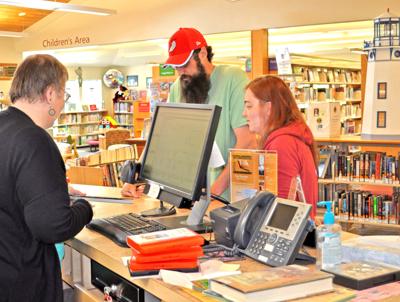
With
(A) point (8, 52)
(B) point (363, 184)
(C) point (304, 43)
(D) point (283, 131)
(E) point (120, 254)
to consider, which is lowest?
(B) point (363, 184)

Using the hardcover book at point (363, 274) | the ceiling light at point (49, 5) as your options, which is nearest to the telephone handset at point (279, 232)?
the hardcover book at point (363, 274)

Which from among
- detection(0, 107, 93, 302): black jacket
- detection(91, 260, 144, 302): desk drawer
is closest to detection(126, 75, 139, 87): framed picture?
detection(91, 260, 144, 302): desk drawer

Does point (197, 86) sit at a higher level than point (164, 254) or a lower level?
higher

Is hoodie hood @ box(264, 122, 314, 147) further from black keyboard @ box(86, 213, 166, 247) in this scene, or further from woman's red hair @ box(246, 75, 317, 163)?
black keyboard @ box(86, 213, 166, 247)

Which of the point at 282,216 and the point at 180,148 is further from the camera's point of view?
the point at 180,148

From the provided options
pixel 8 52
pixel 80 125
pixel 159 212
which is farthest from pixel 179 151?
pixel 80 125

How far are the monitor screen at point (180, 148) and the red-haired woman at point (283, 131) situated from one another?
375 millimetres

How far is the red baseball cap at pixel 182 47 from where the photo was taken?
2973 mm

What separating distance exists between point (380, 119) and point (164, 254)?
478 cm

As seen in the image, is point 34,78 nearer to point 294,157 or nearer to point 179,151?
point 179,151

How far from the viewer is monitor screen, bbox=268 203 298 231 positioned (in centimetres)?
179

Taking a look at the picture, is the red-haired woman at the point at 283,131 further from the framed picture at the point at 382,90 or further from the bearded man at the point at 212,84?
the framed picture at the point at 382,90

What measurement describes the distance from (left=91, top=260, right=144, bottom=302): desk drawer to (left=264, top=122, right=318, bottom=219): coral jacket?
74 cm

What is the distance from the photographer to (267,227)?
1.85 meters
